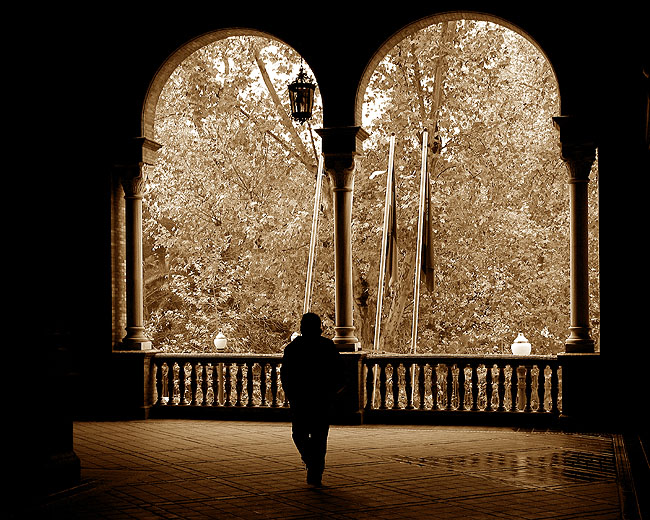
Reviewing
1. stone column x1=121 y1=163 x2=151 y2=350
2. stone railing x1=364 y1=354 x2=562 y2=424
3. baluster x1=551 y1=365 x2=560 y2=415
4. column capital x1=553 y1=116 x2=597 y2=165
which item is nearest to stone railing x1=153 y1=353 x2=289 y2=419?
stone column x1=121 y1=163 x2=151 y2=350

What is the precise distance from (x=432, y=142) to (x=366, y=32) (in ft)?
24.1

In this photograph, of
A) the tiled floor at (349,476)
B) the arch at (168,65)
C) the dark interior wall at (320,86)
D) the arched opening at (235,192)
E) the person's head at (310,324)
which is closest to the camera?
the tiled floor at (349,476)

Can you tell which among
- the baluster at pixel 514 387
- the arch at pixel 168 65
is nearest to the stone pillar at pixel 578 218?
the baluster at pixel 514 387

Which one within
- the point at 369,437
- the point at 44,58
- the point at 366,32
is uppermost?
the point at 366,32

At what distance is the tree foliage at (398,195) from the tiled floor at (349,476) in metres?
8.83

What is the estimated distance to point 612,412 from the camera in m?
10.7

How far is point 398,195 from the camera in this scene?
19156mm

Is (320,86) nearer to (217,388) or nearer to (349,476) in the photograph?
(217,388)

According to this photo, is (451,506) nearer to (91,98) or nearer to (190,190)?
(91,98)

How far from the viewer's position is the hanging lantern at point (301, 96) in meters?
12.0

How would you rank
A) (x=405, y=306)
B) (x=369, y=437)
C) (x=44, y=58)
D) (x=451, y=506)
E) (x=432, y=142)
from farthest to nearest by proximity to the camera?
(x=405, y=306), (x=432, y=142), (x=369, y=437), (x=44, y=58), (x=451, y=506)

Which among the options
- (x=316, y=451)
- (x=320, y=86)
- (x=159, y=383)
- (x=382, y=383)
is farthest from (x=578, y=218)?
(x=159, y=383)

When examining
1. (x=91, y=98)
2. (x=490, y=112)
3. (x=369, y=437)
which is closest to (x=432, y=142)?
(x=490, y=112)

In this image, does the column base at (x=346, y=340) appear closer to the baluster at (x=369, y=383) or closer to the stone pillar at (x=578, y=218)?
the baluster at (x=369, y=383)
